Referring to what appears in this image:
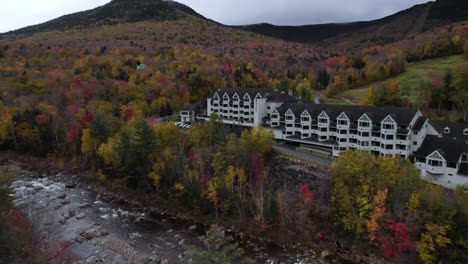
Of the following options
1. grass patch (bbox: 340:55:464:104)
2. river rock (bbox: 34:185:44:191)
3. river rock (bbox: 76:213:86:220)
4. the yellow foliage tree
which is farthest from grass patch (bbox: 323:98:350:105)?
river rock (bbox: 34:185:44:191)

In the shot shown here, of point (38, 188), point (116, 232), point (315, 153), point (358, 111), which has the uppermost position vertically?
point (358, 111)

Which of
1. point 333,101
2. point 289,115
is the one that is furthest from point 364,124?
point 333,101

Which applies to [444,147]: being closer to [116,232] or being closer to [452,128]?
[452,128]

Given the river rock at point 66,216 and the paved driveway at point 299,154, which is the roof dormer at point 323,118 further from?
the river rock at point 66,216

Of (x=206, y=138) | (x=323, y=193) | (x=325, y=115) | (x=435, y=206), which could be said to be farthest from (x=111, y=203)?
(x=435, y=206)

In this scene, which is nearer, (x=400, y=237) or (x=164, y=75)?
(x=400, y=237)

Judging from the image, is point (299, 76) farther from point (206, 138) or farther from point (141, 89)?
point (206, 138)

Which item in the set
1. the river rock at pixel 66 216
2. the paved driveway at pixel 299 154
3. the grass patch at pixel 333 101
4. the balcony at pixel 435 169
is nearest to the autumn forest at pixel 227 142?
the paved driveway at pixel 299 154
